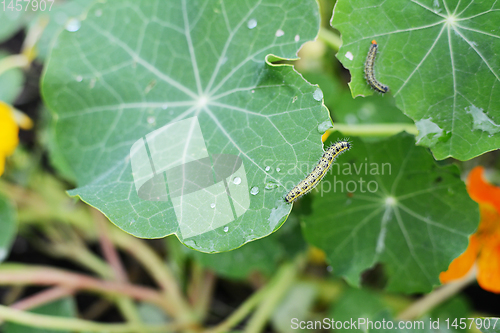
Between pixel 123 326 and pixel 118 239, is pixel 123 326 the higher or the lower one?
the lower one

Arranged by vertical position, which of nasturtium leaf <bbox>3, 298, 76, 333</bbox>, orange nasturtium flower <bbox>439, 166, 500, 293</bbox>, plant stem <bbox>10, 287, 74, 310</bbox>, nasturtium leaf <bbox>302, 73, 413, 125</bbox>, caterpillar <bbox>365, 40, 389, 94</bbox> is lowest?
nasturtium leaf <bbox>3, 298, 76, 333</bbox>

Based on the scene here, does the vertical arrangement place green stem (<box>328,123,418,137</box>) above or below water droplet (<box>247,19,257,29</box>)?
below

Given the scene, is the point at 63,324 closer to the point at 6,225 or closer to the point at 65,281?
the point at 65,281

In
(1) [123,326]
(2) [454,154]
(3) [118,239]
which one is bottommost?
(1) [123,326]

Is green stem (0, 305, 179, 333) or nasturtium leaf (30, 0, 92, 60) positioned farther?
nasturtium leaf (30, 0, 92, 60)

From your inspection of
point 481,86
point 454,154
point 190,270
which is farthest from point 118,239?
point 481,86

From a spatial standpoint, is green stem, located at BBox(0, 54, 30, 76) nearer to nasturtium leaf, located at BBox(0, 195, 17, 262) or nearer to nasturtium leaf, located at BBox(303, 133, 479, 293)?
nasturtium leaf, located at BBox(0, 195, 17, 262)

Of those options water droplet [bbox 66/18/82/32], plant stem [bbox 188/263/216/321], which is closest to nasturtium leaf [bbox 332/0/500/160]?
water droplet [bbox 66/18/82/32]

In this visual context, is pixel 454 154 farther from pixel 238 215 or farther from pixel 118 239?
pixel 118 239
